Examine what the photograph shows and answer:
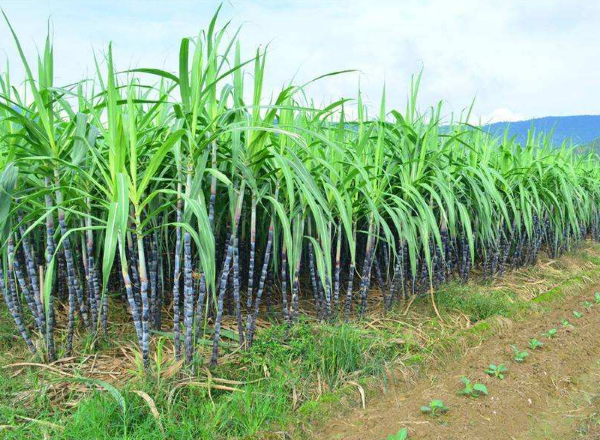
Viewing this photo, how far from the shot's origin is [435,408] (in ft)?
6.54

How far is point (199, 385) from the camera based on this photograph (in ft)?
6.03

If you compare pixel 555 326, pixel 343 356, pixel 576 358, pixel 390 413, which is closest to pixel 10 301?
pixel 343 356

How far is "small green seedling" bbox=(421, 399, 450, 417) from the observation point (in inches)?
77.0

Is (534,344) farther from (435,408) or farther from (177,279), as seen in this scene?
(177,279)

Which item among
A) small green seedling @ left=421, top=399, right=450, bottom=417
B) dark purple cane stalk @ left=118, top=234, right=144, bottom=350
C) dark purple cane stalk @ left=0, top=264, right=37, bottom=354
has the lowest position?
small green seedling @ left=421, top=399, right=450, bottom=417

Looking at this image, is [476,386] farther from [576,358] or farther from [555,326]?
[555,326]

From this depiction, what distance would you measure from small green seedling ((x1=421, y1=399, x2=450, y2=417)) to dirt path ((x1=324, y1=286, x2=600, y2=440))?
25 mm

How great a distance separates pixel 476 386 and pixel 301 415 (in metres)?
0.80

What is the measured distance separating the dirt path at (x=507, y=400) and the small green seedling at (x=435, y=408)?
0.03 meters

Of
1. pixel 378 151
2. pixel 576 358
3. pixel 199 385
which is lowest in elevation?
pixel 576 358

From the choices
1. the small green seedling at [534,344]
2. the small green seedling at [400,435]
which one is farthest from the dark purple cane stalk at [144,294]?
the small green seedling at [534,344]

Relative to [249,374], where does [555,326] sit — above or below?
below

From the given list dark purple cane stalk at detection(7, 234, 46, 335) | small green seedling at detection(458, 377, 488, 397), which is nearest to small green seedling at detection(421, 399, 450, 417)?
small green seedling at detection(458, 377, 488, 397)

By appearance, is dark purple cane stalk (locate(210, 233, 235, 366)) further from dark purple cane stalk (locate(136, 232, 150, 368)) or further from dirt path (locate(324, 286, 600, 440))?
dirt path (locate(324, 286, 600, 440))
